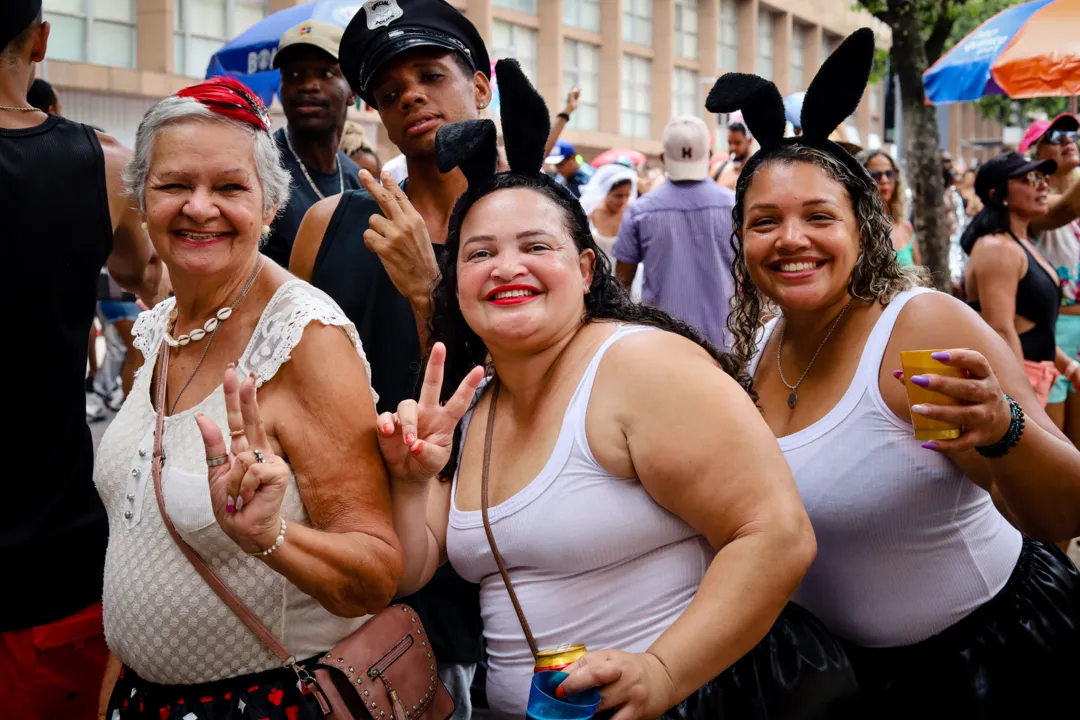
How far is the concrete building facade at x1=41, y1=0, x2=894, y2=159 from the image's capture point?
20.3m

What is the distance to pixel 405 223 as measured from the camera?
Result: 9.09ft

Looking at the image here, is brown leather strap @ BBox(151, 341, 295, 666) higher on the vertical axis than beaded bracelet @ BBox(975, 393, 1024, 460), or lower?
lower

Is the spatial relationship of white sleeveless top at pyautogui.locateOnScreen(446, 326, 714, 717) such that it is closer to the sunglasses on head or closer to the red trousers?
the red trousers

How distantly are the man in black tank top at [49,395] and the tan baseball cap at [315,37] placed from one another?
189cm

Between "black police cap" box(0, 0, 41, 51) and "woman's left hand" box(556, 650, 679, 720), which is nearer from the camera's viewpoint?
"woman's left hand" box(556, 650, 679, 720)

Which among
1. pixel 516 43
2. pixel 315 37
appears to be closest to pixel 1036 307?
pixel 315 37

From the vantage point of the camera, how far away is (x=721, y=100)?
2.64 meters

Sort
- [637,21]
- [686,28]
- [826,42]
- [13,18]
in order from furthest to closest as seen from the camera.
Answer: [826,42], [686,28], [637,21], [13,18]

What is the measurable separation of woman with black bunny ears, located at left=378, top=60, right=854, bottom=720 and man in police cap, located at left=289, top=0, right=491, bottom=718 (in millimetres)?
351

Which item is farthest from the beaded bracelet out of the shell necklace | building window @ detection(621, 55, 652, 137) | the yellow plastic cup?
building window @ detection(621, 55, 652, 137)

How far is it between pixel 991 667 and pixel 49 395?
234cm

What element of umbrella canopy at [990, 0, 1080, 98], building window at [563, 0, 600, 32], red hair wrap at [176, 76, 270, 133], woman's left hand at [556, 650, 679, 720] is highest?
building window at [563, 0, 600, 32]

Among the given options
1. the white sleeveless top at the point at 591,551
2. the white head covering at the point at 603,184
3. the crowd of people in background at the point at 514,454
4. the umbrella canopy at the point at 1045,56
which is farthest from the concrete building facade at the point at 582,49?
the white sleeveless top at the point at 591,551

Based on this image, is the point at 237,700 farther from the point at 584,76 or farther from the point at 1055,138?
the point at 584,76
